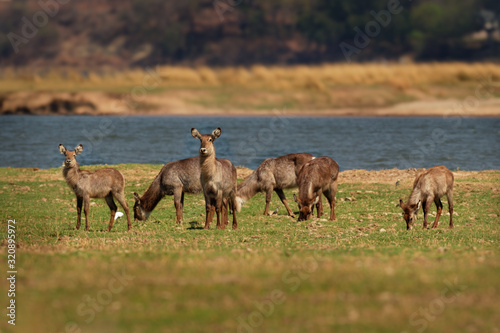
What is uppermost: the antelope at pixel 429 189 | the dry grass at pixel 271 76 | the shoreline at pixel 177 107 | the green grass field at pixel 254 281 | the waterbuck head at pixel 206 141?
the dry grass at pixel 271 76

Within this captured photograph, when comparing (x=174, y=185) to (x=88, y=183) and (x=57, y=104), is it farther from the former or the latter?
(x=57, y=104)

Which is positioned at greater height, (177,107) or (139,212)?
(177,107)

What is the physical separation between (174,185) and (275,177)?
3.38 metres

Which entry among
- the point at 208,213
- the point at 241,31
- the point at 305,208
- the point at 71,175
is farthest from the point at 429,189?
the point at 241,31

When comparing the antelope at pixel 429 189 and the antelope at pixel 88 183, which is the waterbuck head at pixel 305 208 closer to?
the antelope at pixel 429 189

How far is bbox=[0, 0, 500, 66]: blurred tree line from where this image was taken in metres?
84.3

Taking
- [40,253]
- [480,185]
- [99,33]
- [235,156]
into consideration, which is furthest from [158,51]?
[40,253]

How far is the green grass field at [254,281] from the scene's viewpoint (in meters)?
9.06

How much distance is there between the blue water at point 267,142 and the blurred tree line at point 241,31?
28.2 ft

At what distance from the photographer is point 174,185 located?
67.5ft

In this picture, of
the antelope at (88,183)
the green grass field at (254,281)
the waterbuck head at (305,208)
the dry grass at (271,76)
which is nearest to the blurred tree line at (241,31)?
the dry grass at (271,76)

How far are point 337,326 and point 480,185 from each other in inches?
735

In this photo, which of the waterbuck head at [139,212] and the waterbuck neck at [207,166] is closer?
the waterbuck neck at [207,166]

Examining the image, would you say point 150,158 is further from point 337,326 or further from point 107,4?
point 107,4
